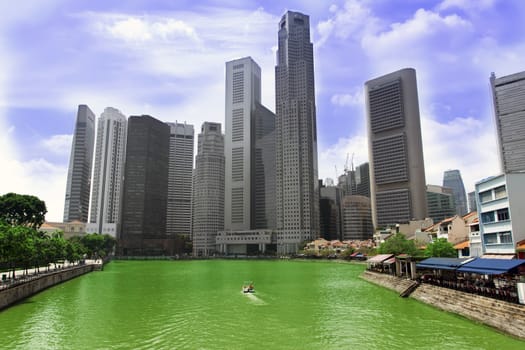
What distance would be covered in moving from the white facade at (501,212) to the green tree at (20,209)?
332 feet

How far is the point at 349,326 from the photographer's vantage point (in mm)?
32875

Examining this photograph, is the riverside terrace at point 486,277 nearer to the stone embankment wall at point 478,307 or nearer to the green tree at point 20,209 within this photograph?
the stone embankment wall at point 478,307

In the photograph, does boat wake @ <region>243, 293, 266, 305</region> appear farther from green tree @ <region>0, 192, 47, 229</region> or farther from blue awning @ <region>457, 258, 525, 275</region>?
green tree @ <region>0, 192, 47, 229</region>

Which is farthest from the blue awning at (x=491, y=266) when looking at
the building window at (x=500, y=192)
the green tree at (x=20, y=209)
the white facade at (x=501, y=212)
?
the green tree at (x=20, y=209)

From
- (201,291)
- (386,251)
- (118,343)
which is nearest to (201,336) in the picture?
(118,343)

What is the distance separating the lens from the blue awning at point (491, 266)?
32.5 m

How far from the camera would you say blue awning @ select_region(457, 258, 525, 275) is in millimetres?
32469

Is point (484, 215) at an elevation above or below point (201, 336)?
above

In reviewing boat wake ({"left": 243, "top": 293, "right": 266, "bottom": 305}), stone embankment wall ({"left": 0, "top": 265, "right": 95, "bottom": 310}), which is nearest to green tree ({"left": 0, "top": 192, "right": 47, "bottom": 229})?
stone embankment wall ({"left": 0, "top": 265, "right": 95, "bottom": 310})

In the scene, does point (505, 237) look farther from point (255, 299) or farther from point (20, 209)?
point (20, 209)

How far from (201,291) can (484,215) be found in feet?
140

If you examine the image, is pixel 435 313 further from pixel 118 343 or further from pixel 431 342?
pixel 118 343

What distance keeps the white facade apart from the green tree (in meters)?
101

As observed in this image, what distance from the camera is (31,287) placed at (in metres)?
51.5
